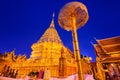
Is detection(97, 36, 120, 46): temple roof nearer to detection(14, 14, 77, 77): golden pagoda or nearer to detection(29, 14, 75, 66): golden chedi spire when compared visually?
detection(14, 14, 77, 77): golden pagoda

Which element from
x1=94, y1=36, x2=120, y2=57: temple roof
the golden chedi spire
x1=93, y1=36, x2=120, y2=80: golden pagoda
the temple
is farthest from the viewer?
the golden chedi spire

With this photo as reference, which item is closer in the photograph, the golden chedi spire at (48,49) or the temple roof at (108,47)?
the temple roof at (108,47)

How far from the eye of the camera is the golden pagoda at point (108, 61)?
4992 millimetres

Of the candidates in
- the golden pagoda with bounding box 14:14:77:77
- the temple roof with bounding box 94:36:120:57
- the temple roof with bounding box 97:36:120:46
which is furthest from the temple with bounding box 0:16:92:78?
the temple roof with bounding box 94:36:120:57

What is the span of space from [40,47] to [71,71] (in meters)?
7.51

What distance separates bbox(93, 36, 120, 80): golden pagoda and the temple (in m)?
8.32

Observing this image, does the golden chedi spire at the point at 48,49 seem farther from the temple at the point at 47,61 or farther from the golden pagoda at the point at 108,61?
the golden pagoda at the point at 108,61

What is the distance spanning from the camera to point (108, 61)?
5.32 meters

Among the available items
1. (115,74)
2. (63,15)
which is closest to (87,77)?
(115,74)

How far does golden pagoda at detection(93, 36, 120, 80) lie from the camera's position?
16.4 ft

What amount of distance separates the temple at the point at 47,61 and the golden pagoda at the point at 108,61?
328 inches

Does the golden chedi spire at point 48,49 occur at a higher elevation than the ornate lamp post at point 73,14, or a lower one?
higher

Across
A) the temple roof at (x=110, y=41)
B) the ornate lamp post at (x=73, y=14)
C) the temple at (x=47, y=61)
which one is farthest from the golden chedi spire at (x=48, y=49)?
the ornate lamp post at (x=73, y=14)

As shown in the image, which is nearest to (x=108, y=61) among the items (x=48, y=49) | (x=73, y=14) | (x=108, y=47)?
(x=108, y=47)
